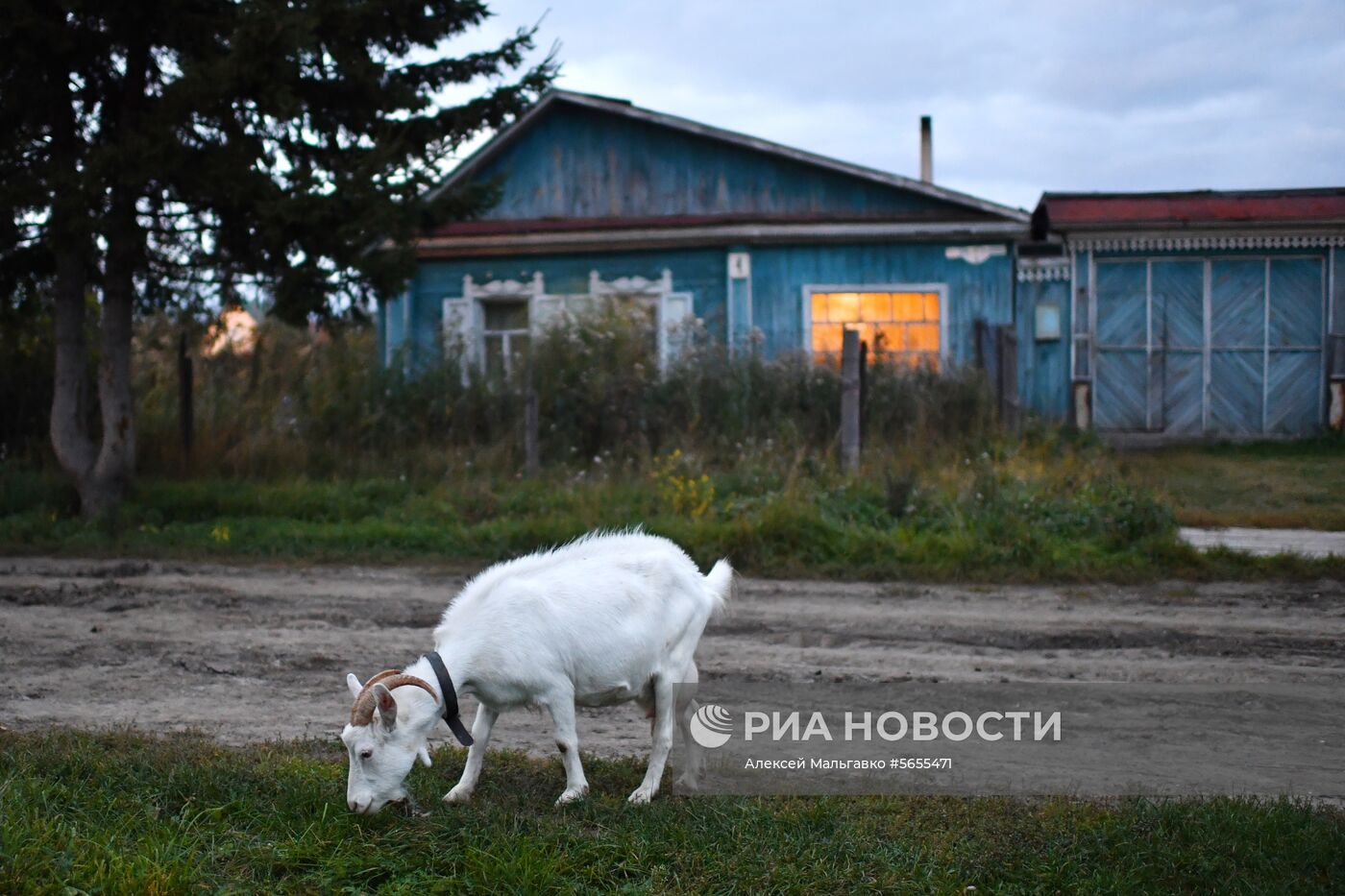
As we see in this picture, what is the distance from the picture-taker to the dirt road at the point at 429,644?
655 centimetres

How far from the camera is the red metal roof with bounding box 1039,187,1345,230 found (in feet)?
57.4

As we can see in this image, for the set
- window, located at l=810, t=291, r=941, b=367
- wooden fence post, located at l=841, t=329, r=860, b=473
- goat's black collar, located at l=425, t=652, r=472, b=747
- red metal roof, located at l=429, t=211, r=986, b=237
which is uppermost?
red metal roof, located at l=429, t=211, r=986, b=237

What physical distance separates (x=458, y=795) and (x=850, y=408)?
8.59 meters

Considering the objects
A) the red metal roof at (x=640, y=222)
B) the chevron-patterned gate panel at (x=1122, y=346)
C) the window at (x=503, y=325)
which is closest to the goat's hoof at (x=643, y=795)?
the window at (x=503, y=325)

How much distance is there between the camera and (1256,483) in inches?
502

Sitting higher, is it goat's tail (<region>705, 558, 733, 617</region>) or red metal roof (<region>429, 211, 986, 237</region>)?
red metal roof (<region>429, 211, 986, 237</region>)

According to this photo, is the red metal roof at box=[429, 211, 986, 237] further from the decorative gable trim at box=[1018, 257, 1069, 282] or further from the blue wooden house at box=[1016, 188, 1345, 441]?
the blue wooden house at box=[1016, 188, 1345, 441]

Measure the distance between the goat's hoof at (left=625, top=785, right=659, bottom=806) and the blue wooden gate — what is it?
14.6 metres

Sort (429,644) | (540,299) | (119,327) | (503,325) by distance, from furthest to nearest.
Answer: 1. (503,325)
2. (540,299)
3. (119,327)
4. (429,644)

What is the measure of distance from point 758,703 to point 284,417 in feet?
33.9

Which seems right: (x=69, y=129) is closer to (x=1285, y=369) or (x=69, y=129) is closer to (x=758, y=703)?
(x=758, y=703)

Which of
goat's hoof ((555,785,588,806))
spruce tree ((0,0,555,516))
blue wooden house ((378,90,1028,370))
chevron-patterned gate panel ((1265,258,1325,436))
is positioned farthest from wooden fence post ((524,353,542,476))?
chevron-patterned gate panel ((1265,258,1325,436))

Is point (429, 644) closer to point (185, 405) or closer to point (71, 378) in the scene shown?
point (71, 378)

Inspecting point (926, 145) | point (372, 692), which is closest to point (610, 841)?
point (372, 692)
